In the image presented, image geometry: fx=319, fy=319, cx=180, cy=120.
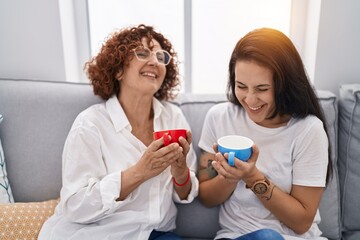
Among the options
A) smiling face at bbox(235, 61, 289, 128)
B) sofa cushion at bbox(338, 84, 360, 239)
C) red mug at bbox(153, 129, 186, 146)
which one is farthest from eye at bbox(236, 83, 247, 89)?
sofa cushion at bbox(338, 84, 360, 239)

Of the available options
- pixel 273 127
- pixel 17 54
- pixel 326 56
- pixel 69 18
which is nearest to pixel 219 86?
pixel 326 56

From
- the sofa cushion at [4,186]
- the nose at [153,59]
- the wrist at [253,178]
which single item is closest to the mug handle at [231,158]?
the wrist at [253,178]

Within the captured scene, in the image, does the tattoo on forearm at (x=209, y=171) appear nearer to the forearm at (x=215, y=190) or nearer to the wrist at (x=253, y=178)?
the forearm at (x=215, y=190)

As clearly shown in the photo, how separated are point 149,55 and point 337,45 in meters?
0.95

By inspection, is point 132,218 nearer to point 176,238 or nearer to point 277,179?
point 176,238

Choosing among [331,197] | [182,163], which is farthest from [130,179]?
[331,197]

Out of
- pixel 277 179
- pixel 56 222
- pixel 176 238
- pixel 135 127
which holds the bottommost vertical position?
pixel 176 238

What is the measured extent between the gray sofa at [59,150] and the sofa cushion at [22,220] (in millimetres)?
154

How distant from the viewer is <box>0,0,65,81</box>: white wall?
1.60 metres

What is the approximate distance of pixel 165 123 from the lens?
1.39 m

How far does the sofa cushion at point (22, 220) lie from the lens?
121cm

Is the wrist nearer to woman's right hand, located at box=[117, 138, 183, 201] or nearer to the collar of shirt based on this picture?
woman's right hand, located at box=[117, 138, 183, 201]

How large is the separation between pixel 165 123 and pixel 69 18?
2.93ft

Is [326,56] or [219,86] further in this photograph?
[219,86]
